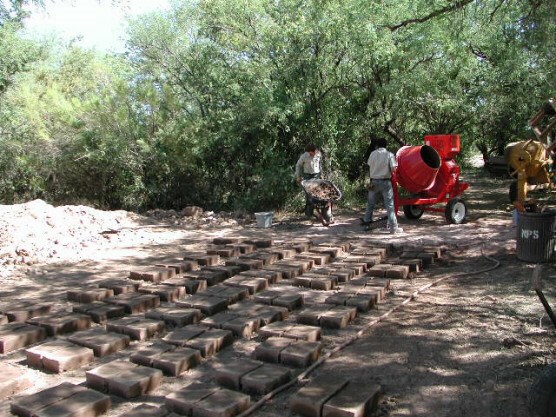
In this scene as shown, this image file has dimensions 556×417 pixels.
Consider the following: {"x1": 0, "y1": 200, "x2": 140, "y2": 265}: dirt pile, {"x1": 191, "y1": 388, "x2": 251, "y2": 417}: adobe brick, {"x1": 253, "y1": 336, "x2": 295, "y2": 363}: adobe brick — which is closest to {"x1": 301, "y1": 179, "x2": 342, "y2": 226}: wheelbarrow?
{"x1": 0, "y1": 200, "x2": 140, "y2": 265}: dirt pile

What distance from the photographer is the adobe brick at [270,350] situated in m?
4.06

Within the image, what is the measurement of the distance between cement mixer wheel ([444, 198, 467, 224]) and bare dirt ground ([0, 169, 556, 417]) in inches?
8.7

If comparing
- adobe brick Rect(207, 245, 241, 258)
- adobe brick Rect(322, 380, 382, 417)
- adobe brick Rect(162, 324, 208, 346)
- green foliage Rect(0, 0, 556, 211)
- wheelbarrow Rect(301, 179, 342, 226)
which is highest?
green foliage Rect(0, 0, 556, 211)

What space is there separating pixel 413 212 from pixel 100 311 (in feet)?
24.3

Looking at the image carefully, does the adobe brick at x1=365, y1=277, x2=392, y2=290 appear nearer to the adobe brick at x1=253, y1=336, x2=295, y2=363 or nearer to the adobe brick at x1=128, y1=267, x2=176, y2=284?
the adobe brick at x1=253, y1=336, x2=295, y2=363

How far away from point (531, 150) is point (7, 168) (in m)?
14.4

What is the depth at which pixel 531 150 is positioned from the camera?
9.47 m

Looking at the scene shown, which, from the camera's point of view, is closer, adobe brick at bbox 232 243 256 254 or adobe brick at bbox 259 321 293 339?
adobe brick at bbox 259 321 293 339

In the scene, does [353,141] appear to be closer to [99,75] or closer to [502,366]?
[99,75]

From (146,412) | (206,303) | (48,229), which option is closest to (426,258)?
(206,303)

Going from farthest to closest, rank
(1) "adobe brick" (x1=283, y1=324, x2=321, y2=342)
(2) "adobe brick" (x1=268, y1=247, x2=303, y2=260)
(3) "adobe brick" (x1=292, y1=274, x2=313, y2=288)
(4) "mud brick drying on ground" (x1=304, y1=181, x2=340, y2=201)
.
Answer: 1. (4) "mud brick drying on ground" (x1=304, y1=181, x2=340, y2=201)
2. (2) "adobe brick" (x1=268, y1=247, x2=303, y2=260)
3. (3) "adobe brick" (x1=292, y1=274, x2=313, y2=288)
4. (1) "adobe brick" (x1=283, y1=324, x2=321, y2=342)

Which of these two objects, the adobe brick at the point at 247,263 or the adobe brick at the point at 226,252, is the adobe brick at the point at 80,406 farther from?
the adobe brick at the point at 226,252

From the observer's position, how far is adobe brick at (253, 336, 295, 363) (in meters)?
4.06

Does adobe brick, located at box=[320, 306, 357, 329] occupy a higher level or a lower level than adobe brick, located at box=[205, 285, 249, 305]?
lower
